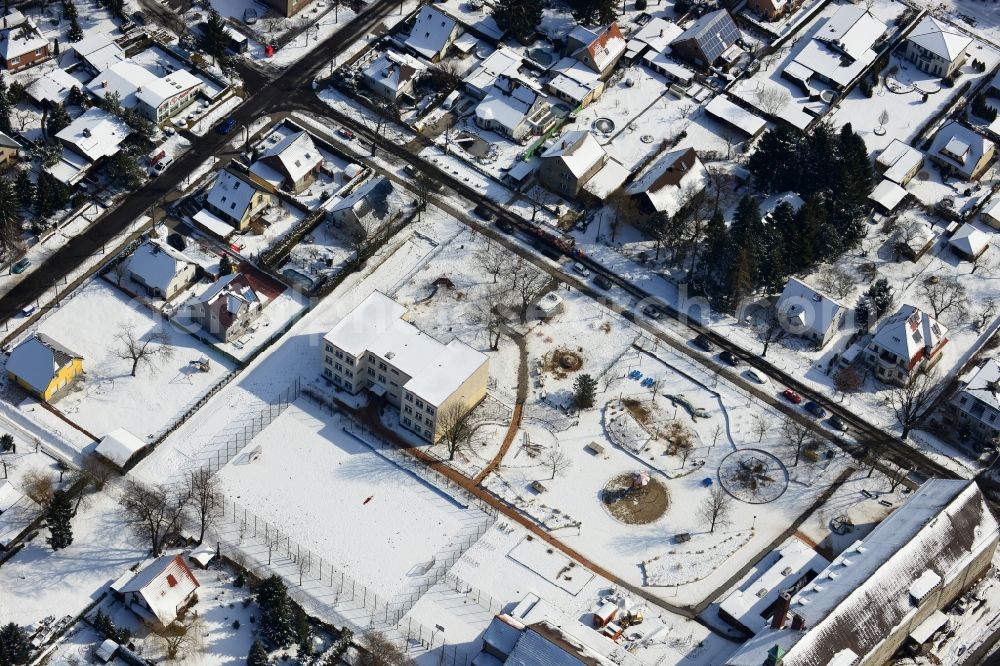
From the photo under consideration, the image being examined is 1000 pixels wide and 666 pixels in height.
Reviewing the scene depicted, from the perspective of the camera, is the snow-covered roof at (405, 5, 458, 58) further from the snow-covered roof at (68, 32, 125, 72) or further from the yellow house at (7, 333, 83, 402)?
the yellow house at (7, 333, 83, 402)

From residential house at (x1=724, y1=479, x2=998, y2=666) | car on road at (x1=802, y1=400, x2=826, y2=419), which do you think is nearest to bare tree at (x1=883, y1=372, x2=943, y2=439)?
car on road at (x1=802, y1=400, x2=826, y2=419)

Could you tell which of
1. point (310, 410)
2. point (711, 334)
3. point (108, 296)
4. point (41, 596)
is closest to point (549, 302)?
point (711, 334)

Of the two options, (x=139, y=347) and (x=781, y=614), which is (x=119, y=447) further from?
(x=781, y=614)

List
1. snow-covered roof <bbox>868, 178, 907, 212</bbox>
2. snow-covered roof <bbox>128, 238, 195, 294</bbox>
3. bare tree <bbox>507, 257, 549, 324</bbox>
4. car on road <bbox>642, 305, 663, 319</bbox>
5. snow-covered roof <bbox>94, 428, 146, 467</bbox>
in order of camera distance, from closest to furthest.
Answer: snow-covered roof <bbox>94, 428, 146, 467</bbox>
snow-covered roof <bbox>128, 238, 195, 294</bbox>
bare tree <bbox>507, 257, 549, 324</bbox>
car on road <bbox>642, 305, 663, 319</bbox>
snow-covered roof <bbox>868, 178, 907, 212</bbox>

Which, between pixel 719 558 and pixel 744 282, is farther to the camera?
pixel 744 282

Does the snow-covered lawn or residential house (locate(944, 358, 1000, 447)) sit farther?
residential house (locate(944, 358, 1000, 447))

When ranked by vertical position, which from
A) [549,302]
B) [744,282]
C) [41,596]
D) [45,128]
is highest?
[744,282]

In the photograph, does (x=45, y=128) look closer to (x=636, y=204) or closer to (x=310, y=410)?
(x=310, y=410)
